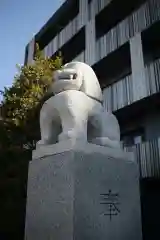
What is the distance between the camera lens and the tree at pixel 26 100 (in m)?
7.23

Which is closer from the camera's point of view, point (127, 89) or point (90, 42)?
point (127, 89)

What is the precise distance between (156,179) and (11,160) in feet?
11.9

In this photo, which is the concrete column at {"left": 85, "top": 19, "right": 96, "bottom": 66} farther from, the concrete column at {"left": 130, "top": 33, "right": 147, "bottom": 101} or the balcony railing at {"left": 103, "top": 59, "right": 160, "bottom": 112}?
the concrete column at {"left": 130, "top": 33, "right": 147, "bottom": 101}

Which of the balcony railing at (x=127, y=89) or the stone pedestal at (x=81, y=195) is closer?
the stone pedestal at (x=81, y=195)

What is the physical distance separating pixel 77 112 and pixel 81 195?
0.91 meters

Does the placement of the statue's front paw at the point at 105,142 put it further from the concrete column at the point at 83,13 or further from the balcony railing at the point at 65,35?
the balcony railing at the point at 65,35

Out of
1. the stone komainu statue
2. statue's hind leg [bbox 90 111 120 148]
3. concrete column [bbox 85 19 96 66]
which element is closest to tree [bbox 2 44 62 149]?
concrete column [bbox 85 19 96 66]

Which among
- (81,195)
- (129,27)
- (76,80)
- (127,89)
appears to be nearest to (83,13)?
(129,27)

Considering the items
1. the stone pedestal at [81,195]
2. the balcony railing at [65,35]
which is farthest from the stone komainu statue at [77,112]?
the balcony railing at [65,35]

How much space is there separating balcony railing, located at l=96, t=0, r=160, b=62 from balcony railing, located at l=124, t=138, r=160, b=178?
3.50m

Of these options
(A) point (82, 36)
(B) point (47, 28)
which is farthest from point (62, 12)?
(A) point (82, 36)

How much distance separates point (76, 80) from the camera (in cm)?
346

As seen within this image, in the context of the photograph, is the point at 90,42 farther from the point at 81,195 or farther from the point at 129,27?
the point at 81,195

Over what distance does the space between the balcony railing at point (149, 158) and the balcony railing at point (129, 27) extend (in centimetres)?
350
